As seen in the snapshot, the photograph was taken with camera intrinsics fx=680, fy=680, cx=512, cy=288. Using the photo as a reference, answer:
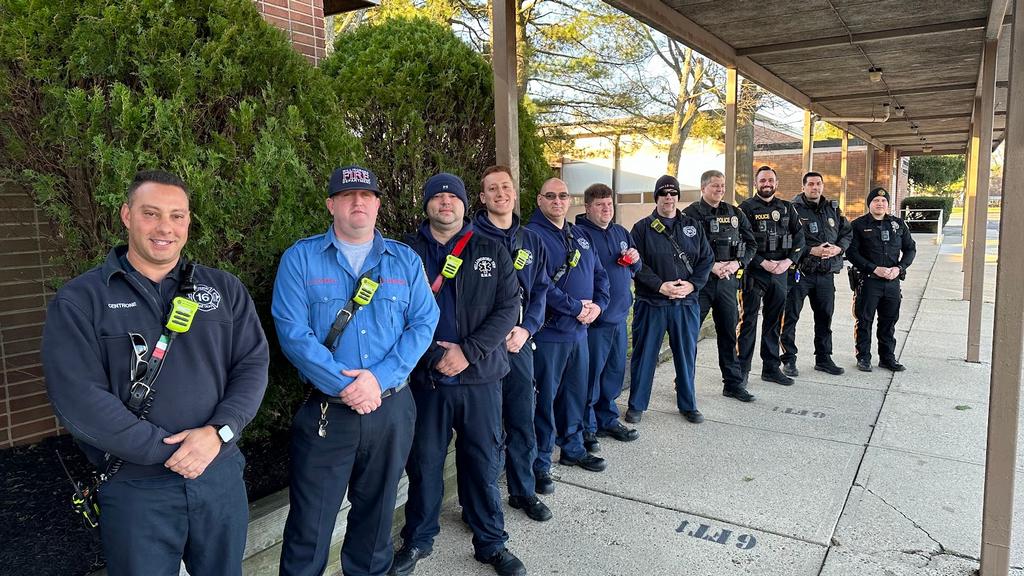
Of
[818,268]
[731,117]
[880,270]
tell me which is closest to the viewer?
[818,268]

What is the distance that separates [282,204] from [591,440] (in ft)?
Answer: 9.00

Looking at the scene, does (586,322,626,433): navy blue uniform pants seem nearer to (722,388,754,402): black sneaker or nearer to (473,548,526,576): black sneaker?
(722,388,754,402): black sneaker

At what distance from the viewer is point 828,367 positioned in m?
6.97

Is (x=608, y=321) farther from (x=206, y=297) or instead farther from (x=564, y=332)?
(x=206, y=297)

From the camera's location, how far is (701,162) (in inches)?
1058

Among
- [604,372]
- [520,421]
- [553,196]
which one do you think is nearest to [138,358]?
[520,421]

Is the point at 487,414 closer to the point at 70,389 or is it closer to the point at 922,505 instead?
the point at 70,389

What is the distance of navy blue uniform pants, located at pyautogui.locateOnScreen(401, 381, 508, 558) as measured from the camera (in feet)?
10.7

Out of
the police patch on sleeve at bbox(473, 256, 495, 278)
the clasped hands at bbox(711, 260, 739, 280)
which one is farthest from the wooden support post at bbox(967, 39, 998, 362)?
the police patch on sleeve at bbox(473, 256, 495, 278)

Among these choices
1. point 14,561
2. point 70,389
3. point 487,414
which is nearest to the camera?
point 70,389

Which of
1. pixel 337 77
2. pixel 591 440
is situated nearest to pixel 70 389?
pixel 337 77

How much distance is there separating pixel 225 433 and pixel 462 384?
1.23 metres

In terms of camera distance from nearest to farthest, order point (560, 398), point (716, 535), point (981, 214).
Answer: point (716, 535)
point (560, 398)
point (981, 214)

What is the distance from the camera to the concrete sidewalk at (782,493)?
3396 mm
